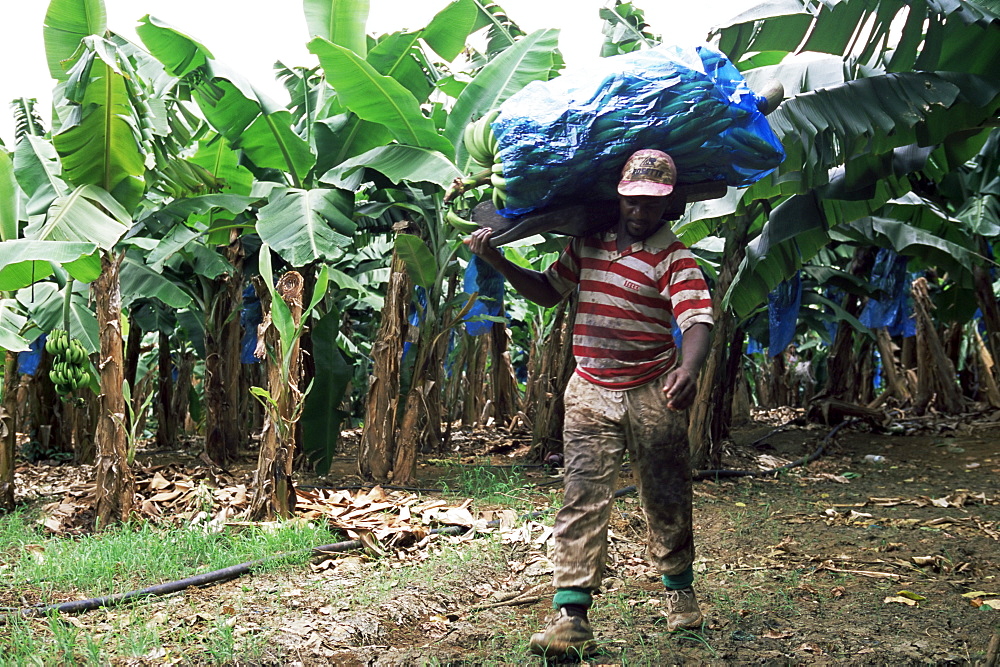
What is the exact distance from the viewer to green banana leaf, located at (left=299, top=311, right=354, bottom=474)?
252 inches

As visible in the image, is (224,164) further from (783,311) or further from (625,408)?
(783,311)

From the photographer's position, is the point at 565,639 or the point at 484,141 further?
the point at 484,141

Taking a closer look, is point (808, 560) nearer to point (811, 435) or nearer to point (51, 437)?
point (811, 435)

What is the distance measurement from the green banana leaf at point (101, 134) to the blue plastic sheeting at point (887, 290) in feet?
25.7

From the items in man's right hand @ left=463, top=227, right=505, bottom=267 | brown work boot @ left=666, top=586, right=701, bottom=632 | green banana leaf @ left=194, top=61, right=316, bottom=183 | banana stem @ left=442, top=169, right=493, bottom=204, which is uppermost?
green banana leaf @ left=194, top=61, right=316, bottom=183

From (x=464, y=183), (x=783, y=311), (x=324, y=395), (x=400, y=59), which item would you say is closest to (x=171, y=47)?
(x=400, y=59)

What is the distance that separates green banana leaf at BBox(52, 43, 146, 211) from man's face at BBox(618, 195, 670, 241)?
3187 mm

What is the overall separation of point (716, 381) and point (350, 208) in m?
3.32

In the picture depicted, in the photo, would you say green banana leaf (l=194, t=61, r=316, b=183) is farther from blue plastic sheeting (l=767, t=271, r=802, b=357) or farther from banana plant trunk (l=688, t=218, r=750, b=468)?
blue plastic sheeting (l=767, t=271, r=802, b=357)

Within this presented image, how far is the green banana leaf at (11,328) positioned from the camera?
4586mm

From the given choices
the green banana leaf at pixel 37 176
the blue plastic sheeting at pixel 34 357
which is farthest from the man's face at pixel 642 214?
the blue plastic sheeting at pixel 34 357

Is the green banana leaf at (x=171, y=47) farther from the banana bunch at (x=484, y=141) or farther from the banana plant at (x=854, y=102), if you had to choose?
the banana plant at (x=854, y=102)

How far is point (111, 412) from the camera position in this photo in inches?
195

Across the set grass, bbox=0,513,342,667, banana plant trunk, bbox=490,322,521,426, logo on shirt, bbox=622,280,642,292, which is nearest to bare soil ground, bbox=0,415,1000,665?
grass, bbox=0,513,342,667
